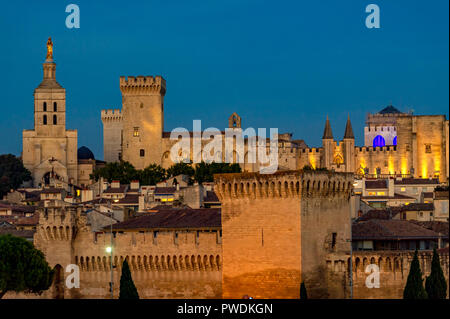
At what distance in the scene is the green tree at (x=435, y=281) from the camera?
1852 inches

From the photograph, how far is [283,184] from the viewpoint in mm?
47656

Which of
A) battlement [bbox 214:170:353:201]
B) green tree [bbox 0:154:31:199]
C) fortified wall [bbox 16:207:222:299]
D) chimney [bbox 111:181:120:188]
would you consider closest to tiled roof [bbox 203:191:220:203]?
chimney [bbox 111:181:120:188]

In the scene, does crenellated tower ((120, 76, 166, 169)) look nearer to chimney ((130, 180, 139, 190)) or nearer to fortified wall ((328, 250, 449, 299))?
chimney ((130, 180, 139, 190))

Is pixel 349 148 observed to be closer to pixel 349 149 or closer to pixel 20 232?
pixel 349 149

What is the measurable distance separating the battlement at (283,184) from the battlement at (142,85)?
8523 centimetres

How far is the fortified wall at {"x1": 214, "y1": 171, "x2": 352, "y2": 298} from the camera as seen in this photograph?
47.6 m

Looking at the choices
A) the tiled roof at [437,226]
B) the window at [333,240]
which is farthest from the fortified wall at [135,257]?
the tiled roof at [437,226]

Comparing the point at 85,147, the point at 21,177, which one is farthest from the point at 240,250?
the point at 85,147

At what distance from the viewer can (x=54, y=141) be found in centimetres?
13925

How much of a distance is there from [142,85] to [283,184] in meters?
87.7

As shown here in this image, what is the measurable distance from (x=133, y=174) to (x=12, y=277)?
66.9 metres

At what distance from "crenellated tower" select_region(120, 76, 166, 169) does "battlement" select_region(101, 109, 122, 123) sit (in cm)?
1882

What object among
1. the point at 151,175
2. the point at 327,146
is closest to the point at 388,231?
the point at 151,175
